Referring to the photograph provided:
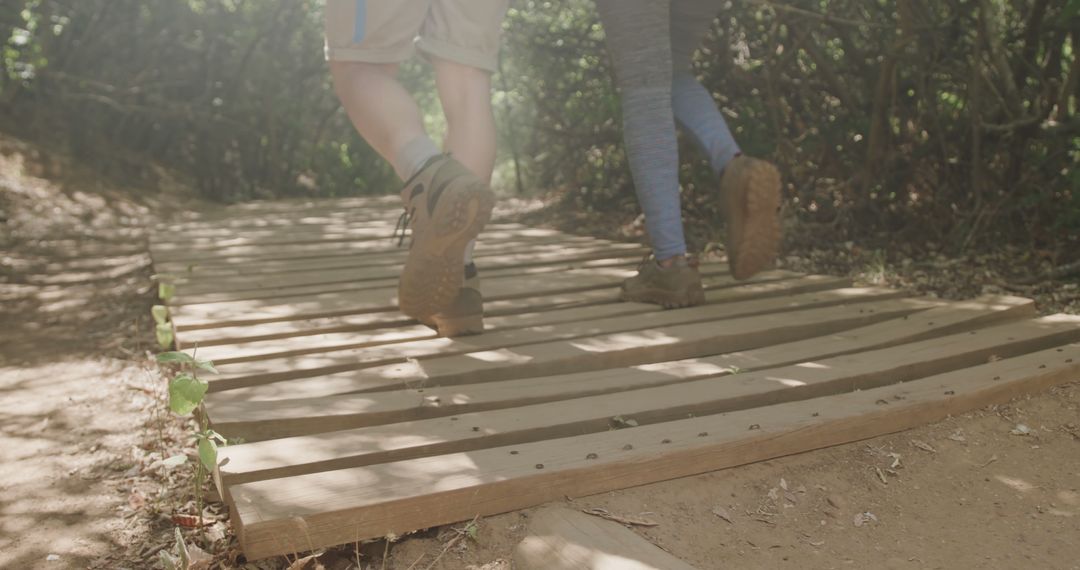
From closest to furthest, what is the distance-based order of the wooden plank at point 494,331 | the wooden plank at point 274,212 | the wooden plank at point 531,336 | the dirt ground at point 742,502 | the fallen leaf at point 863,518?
the dirt ground at point 742,502 < the fallen leaf at point 863,518 < the wooden plank at point 531,336 < the wooden plank at point 494,331 < the wooden plank at point 274,212

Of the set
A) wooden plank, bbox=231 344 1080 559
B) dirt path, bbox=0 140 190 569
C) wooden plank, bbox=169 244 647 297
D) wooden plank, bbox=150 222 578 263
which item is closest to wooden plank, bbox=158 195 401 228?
dirt path, bbox=0 140 190 569

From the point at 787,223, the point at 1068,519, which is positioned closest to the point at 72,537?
the point at 1068,519

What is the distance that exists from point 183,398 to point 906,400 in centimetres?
131

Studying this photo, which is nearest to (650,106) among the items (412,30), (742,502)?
(412,30)

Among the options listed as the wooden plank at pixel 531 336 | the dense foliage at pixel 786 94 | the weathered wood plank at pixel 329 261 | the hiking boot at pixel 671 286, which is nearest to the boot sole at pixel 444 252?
the wooden plank at pixel 531 336

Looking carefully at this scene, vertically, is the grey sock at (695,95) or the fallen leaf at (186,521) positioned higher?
the grey sock at (695,95)

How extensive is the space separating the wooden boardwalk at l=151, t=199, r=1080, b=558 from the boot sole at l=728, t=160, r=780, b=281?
0.14 meters

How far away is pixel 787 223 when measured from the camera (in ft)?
13.8

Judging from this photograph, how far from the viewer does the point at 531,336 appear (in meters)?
2.35

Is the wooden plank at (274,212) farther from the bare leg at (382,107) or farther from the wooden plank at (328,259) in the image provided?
the bare leg at (382,107)

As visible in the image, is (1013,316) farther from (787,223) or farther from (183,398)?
(183,398)

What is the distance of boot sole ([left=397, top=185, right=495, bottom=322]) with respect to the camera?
2.04 meters

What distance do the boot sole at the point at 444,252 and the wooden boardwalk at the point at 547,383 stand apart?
0.41 feet

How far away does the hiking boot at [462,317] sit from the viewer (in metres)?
2.31
